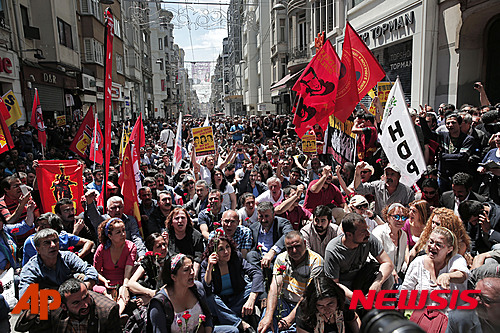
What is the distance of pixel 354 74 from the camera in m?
5.91

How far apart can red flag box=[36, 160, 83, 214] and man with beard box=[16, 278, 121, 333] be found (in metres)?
3.02

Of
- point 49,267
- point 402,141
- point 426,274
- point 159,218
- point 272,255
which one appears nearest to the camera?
point 426,274

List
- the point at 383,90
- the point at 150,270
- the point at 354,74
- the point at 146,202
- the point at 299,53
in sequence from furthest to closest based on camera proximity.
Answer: the point at 299,53 → the point at 383,90 → the point at 146,202 → the point at 354,74 → the point at 150,270

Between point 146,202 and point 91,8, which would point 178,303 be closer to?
point 146,202

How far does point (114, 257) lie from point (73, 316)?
4.52 ft

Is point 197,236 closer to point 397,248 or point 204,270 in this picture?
point 204,270

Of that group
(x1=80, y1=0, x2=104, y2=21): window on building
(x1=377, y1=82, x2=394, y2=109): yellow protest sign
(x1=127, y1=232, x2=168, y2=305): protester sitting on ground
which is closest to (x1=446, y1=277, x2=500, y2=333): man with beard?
(x1=127, y1=232, x2=168, y2=305): protester sitting on ground

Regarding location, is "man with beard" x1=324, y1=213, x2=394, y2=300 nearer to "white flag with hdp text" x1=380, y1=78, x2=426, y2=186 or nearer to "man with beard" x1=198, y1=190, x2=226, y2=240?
"white flag with hdp text" x1=380, y1=78, x2=426, y2=186

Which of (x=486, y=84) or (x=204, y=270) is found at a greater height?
(x=486, y=84)

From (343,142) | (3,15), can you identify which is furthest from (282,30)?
(343,142)

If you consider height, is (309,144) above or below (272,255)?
above

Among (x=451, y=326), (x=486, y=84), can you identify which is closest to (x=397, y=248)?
(x=451, y=326)

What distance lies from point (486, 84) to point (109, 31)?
1076 cm

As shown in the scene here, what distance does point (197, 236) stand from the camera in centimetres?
485
